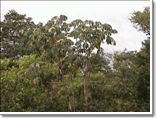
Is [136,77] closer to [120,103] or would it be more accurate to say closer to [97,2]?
[120,103]

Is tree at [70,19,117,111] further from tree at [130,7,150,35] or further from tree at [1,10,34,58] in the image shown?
tree at [1,10,34,58]

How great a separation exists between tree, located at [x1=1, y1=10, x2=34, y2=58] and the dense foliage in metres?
0.02

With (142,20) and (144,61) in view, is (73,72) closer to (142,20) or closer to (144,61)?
(144,61)

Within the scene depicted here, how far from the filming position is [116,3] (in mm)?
5266

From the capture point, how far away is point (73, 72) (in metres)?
5.56

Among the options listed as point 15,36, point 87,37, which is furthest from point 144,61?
point 15,36

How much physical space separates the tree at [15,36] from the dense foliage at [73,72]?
22 mm

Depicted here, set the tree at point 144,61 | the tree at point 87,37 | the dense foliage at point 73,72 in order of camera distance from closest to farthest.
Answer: the tree at point 144,61
the dense foliage at point 73,72
the tree at point 87,37

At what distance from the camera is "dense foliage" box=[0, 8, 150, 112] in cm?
525

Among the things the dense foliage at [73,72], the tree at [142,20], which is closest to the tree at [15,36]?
the dense foliage at [73,72]

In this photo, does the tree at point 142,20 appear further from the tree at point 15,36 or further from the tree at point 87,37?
the tree at point 15,36

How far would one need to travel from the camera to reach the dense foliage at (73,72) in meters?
5.25

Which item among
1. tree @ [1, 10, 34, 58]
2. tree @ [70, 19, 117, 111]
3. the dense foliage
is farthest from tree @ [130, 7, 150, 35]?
tree @ [1, 10, 34, 58]

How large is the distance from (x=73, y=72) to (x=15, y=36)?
1.35 meters
